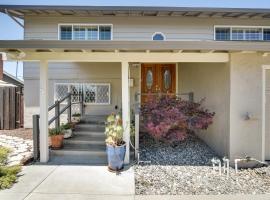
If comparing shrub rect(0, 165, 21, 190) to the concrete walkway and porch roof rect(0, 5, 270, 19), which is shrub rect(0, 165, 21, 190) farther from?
porch roof rect(0, 5, 270, 19)

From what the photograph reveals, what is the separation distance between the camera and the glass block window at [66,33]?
10953mm

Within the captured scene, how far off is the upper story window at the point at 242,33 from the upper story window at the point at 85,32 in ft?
14.7

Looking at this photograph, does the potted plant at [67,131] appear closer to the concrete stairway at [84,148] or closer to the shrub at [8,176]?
the concrete stairway at [84,148]

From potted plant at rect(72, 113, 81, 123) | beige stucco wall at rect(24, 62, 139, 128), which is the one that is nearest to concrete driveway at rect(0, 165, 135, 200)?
potted plant at rect(72, 113, 81, 123)

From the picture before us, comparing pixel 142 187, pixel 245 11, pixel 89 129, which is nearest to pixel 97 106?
pixel 89 129

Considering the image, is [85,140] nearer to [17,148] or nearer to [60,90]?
[17,148]

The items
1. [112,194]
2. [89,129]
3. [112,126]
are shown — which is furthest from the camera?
[89,129]

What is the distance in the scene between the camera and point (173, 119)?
731cm

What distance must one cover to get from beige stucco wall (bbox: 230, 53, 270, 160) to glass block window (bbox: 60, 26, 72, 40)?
681 cm

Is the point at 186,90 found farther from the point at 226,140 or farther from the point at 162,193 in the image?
the point at 162,193

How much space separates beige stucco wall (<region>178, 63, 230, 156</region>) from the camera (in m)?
6.77

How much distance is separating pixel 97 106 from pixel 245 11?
22.2 feet

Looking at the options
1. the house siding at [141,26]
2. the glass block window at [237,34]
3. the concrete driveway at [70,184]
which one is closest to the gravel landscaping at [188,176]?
the concrete driveway at [70,184]

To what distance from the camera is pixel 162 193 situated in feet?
16.5
